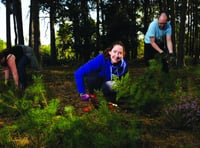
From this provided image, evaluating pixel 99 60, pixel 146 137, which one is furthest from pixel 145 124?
pixel 99 60

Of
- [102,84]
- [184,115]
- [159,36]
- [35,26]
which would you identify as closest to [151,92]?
[184,115]

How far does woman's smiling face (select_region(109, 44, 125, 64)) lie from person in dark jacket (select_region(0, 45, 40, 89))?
249 centimetres

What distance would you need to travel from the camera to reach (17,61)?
7.01 m

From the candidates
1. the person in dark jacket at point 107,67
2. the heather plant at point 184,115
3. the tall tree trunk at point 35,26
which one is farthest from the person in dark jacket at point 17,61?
the tall tree trunk at point 35,26

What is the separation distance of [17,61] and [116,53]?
117 inches

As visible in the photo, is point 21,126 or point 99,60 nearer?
point 21,126

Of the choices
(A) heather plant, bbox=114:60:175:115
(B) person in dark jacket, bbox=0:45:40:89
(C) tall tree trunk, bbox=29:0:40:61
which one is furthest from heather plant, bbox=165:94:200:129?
(C) tall tree trunk, bbox=29:0:40:61

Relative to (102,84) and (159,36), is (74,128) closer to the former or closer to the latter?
(102,84)

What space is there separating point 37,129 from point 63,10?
2040 cm

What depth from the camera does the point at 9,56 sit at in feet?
21.7

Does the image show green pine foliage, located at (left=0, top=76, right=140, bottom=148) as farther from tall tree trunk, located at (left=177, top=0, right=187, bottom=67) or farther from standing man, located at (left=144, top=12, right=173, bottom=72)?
tall tree trunk, located at (left=177, top=0, right=187, bottom=67)

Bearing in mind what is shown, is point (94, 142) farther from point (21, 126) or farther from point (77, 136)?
point (21, 126)

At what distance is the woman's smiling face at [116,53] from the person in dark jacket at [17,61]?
2.49 m

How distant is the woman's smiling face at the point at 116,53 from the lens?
4629 millimetres
